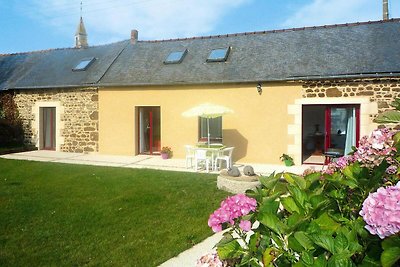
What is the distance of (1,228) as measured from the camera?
5.57m

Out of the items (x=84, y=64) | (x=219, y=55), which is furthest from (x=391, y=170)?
(x=84, y=64)

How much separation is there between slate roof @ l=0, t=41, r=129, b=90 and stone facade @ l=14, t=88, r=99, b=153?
443 mm

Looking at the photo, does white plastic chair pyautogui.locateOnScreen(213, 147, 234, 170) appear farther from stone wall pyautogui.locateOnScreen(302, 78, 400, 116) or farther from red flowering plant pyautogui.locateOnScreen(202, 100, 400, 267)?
red flowering plant pyautogui.locateOnScreen(202, 100, 400, 267)

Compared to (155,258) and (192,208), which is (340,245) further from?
(192,208)

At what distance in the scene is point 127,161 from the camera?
1305 cm

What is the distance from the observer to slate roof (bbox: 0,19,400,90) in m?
11.9

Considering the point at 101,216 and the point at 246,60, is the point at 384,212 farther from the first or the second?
the point at 246,60

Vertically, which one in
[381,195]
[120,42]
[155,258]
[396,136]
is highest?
[120,42]

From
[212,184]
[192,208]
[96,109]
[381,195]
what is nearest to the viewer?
[381,195]

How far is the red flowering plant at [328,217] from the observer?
→ 4.68 feet

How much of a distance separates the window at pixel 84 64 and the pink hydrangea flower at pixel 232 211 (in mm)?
15602

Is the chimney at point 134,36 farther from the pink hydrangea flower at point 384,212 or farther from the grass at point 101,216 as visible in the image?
the pink hydrangea flower at point 384,212

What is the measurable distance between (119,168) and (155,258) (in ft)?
23.2

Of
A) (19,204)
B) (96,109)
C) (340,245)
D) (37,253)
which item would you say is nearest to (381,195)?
(340,245)
